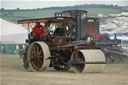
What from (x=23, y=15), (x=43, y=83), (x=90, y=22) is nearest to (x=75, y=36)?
(x=43, y=83)

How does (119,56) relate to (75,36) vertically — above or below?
below

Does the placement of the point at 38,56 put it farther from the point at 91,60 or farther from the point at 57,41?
the point at 91,60

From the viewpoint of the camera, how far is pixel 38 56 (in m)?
14.7

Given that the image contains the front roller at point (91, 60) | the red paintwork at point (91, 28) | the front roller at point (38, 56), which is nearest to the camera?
the front roller at point (91, 60)

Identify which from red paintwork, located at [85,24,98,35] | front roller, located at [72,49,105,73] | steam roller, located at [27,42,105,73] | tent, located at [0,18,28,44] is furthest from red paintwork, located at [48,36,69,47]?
tent, located at [0,18,28,44]

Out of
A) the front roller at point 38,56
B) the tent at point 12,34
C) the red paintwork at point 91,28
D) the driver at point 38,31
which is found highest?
the driver at point 38,31

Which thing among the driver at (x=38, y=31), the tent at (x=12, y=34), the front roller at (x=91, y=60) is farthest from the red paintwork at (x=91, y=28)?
the tent at (x=12, y=34)

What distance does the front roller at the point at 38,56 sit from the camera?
14.3 meters

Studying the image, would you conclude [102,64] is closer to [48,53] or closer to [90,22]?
[48,53]

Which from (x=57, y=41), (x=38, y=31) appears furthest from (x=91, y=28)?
(x=57, y=41)

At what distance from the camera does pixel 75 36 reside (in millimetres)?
15297

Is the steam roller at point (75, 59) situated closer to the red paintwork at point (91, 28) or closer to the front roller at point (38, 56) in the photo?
the front roller at point (38, 56)

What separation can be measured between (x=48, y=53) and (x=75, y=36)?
5.27 feet

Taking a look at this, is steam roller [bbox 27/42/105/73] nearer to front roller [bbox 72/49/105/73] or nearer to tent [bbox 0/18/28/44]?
front roller [bbox 72/49/105/73]
